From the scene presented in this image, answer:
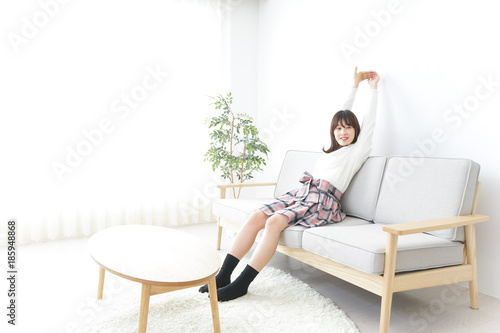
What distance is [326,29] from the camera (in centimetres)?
341

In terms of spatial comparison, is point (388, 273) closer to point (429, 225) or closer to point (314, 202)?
point (429, 225)

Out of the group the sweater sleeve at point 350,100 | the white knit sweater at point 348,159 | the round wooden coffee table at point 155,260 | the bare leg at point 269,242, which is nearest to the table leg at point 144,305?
the round wooden coffee table at point 155,260

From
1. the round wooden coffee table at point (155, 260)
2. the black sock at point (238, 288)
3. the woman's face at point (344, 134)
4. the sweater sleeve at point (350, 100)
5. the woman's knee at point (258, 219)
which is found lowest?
the black sock at point (238, 288)

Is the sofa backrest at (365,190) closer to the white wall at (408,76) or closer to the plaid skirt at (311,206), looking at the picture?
the plaid skirt at (311,206)

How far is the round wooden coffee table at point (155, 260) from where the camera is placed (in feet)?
5.08

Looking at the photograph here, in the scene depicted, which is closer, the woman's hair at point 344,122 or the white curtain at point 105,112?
the woman's hair at point 344,122

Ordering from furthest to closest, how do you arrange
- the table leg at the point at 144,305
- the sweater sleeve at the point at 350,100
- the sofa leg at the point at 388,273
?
the sweater sleeve at the point at 350,100 < the sofa leg at the point at 388,273 < the table leg at the point at 144,305

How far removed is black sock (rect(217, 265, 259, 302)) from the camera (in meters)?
2.08

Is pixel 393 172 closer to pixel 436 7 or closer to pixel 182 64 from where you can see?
pixel 436 7

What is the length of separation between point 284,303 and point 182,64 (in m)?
2.74

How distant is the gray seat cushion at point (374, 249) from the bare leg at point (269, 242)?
0.17 m

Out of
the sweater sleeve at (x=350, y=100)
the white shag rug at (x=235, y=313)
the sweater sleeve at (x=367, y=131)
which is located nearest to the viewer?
the white shag rug at (x=235, y=313)

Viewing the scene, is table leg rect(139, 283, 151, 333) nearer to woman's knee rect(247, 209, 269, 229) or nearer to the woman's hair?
woman's knee rect(247, 209, 269, 229)

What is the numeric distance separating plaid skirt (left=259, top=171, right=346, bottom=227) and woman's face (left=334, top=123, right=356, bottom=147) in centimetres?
33
